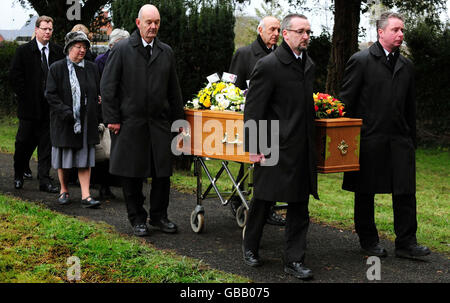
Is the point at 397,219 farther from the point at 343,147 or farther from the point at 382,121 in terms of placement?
the point at 343,147

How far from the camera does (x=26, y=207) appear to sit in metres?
8.32

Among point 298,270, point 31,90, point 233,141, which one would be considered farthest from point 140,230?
point 31,90

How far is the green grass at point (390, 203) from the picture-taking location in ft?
27.1

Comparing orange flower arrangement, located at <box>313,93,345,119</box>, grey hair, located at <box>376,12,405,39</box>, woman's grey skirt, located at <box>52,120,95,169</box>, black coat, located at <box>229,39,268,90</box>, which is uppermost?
grey hair, located at <box>376,12,405,39</box>

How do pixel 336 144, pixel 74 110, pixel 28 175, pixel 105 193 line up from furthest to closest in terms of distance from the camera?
pixel 28 175 < pixel 105 193 < pixel 74 110 < pixel 336 144

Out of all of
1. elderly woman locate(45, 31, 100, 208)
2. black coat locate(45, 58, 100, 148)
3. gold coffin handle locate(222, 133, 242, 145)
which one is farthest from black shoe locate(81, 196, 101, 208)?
gold coffin handle locate(222, 133, 242, 145)

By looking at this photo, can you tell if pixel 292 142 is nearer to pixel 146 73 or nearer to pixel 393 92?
pixel 393 92

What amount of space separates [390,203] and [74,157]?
16.6 ft

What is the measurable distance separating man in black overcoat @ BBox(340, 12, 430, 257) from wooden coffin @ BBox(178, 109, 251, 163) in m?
1.08

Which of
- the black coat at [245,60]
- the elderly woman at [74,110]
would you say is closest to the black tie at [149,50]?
the black coat at [245,60]

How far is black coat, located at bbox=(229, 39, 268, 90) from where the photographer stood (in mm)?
8242

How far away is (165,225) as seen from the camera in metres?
7.73

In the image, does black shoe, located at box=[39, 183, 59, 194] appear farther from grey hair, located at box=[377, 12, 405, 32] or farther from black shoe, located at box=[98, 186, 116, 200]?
grey hair, located at box=[377, 12, 405, 32]
